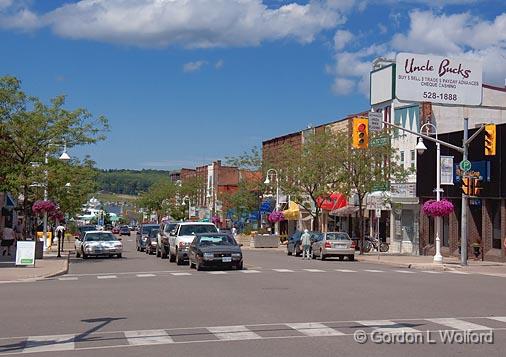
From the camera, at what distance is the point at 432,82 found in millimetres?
49688

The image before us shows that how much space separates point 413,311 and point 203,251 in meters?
14.5

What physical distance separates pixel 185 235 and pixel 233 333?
70.5 feet

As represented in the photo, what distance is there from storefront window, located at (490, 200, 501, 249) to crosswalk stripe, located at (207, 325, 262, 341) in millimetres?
27929

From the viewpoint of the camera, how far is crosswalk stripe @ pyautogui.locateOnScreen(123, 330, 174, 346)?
1158 centimetres

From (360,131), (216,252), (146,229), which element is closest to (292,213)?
(146,229)

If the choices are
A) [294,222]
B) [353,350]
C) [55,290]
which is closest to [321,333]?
[353,350]

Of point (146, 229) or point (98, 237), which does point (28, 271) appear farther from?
point (146, 229)

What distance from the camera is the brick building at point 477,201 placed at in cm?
3734

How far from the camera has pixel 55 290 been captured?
68.4 feet

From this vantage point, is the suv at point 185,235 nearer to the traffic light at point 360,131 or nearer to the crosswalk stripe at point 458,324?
the traffic light at point 360,131

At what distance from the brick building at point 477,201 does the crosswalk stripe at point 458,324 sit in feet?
80.9

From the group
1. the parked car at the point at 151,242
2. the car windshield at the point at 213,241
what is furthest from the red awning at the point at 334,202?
the car windshield at the point at 213,241

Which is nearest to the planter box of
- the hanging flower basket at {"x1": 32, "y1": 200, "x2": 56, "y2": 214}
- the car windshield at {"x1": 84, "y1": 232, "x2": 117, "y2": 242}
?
the car windshield at {"x1": 84, "y1": 232, "x2": 117, "y2": 242}

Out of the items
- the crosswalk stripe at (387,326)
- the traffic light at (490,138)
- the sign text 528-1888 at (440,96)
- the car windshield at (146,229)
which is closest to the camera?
the crosswalk stripe at (387,326)
